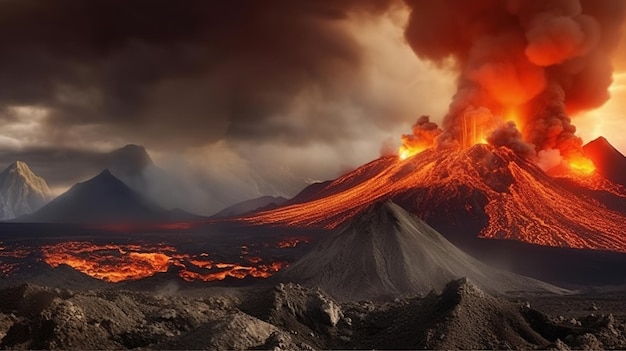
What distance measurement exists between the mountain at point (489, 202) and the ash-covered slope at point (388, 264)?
32.9m

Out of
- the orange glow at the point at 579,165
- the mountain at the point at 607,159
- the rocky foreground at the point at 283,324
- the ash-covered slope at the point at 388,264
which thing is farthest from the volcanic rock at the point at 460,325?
the mountain at the point at 607,159

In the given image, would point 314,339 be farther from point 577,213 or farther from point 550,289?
point 577,213

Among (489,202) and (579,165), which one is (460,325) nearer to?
(489,202)

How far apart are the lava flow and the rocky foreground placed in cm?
3904

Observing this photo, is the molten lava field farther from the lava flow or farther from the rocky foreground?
the rocky foreground

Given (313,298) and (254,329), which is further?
(313,298)

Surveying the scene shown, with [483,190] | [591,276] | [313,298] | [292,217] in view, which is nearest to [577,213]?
[483,190]

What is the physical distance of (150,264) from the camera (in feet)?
285

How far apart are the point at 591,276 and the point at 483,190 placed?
37503 millimetres

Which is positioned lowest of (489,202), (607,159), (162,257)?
(162,257)

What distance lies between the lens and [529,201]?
10888 cm

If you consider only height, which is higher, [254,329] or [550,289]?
[254,329]

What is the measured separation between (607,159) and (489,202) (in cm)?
6157

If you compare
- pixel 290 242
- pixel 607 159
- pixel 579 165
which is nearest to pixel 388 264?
pixel 290 242
